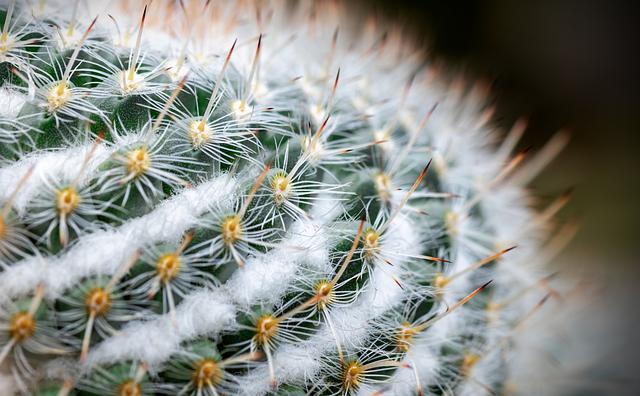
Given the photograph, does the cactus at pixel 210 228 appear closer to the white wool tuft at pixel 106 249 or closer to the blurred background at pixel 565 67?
the white wool tuft at pixel 106 249

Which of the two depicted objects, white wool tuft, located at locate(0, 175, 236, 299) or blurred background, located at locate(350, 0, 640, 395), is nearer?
white wool tuft, located at locate(0, 175, 236, 299)

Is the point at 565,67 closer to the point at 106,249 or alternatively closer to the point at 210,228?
the point at 210,228

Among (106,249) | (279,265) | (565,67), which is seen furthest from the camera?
(565,67)

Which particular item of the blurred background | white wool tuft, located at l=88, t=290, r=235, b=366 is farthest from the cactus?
the blurred background

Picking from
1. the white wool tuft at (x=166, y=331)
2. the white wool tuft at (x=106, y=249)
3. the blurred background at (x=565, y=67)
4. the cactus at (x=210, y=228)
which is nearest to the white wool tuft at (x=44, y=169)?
the cactus at (x=210, y=228)

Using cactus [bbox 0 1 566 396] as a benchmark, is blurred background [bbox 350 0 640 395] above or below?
above

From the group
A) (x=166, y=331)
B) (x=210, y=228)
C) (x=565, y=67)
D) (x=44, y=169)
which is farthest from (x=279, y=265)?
(x=565, y=67)

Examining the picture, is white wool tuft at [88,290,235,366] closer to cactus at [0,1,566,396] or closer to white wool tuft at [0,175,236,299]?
cactus at [0,1,566,396]

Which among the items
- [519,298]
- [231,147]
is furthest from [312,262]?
[519,298]

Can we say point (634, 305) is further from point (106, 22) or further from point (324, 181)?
point (106, 22)
